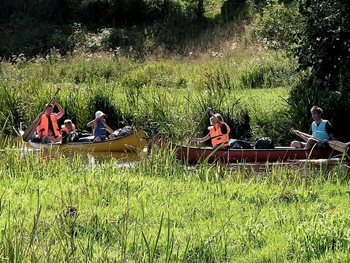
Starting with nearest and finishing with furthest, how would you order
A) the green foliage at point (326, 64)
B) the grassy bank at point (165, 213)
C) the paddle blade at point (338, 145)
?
the grassy bank at point (165, 213) < the paddle blade at point (338, 145) < the green foliage at point (326, 64)

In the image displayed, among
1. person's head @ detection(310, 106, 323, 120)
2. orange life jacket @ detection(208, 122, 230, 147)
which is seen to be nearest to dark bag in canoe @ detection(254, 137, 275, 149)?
orange life jacket @ detection(208, 122, 230, 147)

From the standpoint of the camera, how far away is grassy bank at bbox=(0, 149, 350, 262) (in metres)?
5.46

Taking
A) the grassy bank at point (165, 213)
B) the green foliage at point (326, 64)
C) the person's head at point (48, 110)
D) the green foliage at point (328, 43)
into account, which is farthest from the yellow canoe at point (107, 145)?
the green foliage at point (328, 43)

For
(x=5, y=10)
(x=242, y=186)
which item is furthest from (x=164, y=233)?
(x=5, y=10)

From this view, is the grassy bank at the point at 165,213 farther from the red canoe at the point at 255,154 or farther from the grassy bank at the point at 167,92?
the grassy bank at the point at 167,92

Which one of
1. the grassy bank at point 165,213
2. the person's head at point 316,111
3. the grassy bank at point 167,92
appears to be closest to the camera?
the grassy bank at point 165,213

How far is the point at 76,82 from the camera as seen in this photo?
74.9 feet

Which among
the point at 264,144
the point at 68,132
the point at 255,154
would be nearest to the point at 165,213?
the point at 255,154

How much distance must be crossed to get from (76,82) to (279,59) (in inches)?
286

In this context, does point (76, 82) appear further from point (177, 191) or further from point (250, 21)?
point (177, 191)

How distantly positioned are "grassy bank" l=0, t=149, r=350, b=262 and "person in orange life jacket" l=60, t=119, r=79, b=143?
5123 mm

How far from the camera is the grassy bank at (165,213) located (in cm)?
546

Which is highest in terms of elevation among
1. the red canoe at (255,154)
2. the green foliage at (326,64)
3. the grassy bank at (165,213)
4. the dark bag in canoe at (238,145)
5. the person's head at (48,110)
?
the green foliage at (326,64)

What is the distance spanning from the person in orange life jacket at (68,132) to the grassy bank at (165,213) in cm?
512
